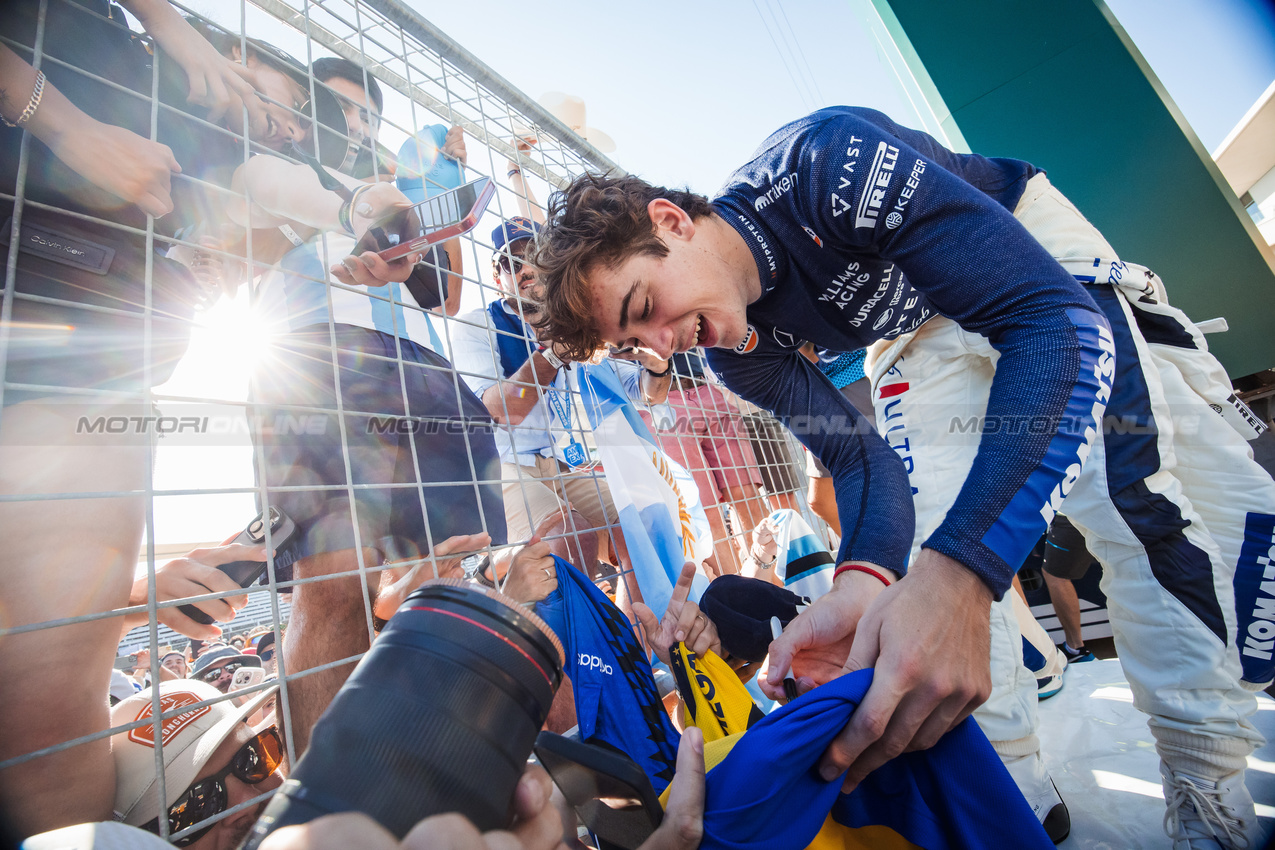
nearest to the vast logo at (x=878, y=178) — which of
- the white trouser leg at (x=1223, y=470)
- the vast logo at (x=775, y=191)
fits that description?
the vast logo at (x=775, y=191)

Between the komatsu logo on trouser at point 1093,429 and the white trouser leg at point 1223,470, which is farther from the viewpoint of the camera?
the white trouser leg at point 1223,470

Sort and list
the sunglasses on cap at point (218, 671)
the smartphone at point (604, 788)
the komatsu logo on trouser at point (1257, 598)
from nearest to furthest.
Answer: the smartphone at point (604, 788) < the komatsu logo on trouser at point (1257, 598) < the sunglasses on cap at point (218, 671)

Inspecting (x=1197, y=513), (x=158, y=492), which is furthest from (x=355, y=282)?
(x=1197, y=513)

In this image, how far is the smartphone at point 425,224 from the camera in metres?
0.95

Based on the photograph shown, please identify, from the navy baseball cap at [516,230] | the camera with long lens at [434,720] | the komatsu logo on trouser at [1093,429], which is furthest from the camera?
the navy baseball cap at [516,230]

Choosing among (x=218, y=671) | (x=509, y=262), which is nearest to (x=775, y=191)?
(x=509, y=262)

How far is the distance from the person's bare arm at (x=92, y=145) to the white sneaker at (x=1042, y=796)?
1.61 m

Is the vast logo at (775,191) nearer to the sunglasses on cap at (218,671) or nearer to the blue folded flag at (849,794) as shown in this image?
the blue folded flag at (849,794)

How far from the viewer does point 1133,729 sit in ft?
4.03

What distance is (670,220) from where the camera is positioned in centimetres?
101

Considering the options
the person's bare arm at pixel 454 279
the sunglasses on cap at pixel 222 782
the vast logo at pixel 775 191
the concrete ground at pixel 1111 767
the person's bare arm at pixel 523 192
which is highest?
the person's bare arm at pixel 523 192

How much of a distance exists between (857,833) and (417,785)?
637 mm

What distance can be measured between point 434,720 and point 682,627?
71 centimetres

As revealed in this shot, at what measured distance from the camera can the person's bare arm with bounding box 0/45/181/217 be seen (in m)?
0.59
